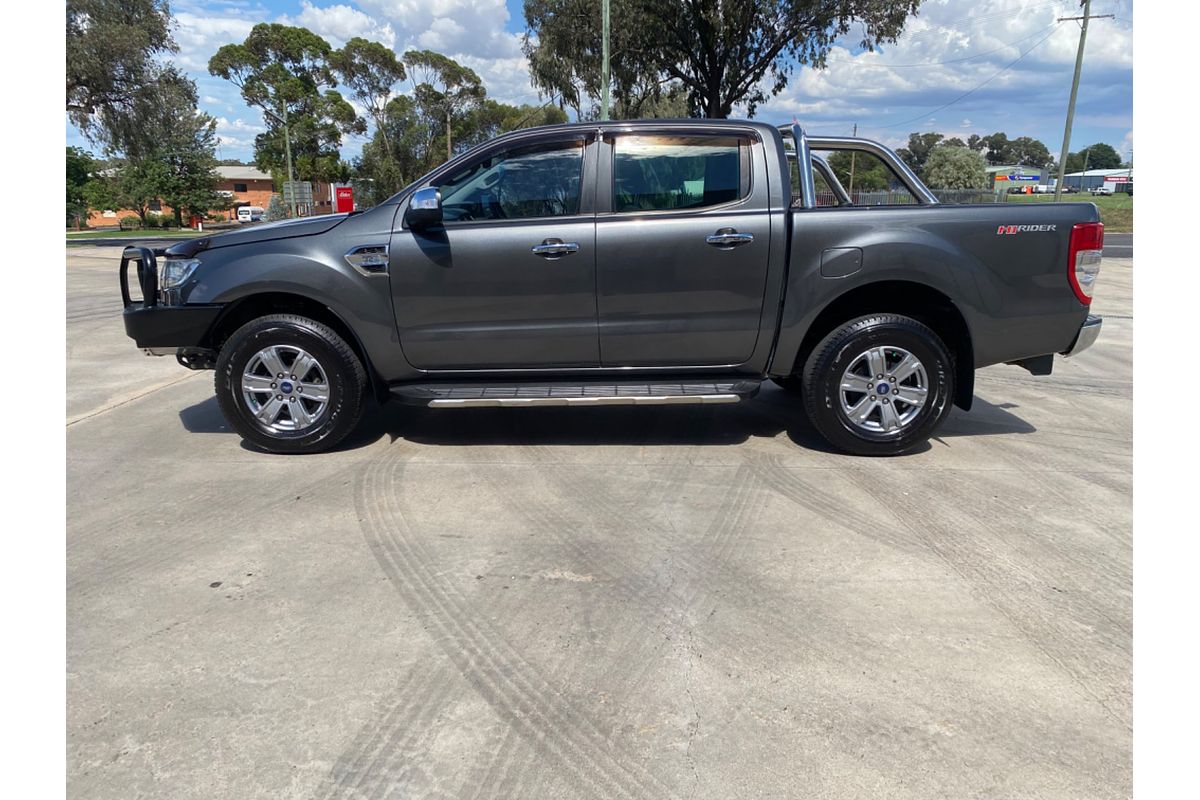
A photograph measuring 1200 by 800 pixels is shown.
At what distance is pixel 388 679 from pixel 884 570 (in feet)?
6.93

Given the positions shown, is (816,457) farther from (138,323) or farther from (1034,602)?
(138,323)

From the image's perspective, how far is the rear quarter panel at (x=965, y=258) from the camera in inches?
192

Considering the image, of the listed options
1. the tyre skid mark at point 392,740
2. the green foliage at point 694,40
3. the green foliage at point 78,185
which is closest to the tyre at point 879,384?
the tyre skid mark at point 392,740

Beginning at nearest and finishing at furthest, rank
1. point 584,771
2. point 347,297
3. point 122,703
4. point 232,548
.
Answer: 1. point 584,771
2. point 122,703
3. point 232,548
4. point 347,297

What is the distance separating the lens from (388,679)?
9.34 ft

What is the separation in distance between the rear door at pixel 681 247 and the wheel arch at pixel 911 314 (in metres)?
0.47

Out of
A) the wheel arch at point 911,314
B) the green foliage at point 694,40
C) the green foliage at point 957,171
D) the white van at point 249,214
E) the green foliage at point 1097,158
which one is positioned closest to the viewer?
the wheel arch at point 911,314

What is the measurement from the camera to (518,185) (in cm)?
508

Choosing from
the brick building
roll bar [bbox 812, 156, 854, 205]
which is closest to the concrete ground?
roll bar [bbox 812, 156, 854, 205]

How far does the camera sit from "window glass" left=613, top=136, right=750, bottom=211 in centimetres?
501

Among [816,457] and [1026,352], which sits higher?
[1026,352]

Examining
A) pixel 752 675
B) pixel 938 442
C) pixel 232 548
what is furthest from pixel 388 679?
pixel 938 442

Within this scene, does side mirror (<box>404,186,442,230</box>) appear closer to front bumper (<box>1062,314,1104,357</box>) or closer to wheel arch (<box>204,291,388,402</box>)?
wheel arch (<box>204,291,388,402</box>)

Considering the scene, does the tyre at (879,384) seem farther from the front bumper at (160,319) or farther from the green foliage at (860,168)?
the front bumper at (160,319)
